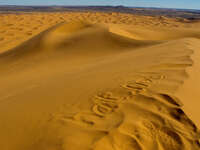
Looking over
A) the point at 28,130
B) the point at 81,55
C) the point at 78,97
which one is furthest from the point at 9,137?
the point at 81,55

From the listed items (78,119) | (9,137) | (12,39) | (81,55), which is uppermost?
(78,119)

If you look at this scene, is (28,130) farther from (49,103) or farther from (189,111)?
(189,111)

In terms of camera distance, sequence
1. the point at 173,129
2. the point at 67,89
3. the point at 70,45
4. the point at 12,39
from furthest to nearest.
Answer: the point at 12,39 < the point at 70,45 < the point at 67,89 < the point at 173,129

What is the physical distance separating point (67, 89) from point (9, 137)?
971 mm

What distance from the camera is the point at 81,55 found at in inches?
250

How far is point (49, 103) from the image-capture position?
2.13m

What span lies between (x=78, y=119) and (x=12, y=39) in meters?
11.5

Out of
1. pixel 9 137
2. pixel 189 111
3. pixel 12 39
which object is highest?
pixel 189 111

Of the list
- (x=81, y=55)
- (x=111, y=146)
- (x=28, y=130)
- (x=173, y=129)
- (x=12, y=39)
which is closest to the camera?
(x=111, y=146)

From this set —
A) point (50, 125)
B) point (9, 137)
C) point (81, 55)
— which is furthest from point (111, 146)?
point (81, 55)

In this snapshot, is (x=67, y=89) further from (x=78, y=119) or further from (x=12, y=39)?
(x=12, y=39)

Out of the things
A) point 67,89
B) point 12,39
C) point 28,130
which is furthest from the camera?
point 12,39

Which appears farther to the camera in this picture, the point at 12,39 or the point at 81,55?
the point at 12,39

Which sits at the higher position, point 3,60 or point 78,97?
point 78,97
